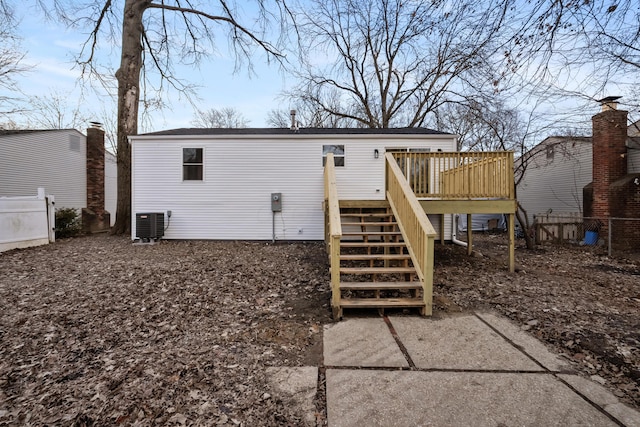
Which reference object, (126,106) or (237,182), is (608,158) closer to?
(237,182)

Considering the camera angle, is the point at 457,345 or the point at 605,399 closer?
the point at 605,399

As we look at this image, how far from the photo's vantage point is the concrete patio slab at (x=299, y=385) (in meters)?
2.24

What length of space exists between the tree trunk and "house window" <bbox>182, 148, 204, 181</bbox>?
291 centimetres

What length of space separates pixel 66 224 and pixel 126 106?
4.40 m

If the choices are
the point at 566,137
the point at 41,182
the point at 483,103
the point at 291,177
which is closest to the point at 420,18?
the point at 291,177

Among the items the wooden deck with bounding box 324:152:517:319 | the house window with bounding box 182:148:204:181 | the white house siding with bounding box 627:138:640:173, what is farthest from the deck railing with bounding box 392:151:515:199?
the white house siding with bounding box 627:138:640:173

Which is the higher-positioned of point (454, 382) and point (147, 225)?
point (147, 225)

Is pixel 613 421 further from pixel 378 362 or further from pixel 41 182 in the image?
pixel 41 182

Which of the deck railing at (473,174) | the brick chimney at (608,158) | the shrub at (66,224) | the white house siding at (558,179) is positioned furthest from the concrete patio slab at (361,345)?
the white house siding at (558,179)

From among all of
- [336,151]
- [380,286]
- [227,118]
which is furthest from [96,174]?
[380,286]

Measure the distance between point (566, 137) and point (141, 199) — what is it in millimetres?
13751

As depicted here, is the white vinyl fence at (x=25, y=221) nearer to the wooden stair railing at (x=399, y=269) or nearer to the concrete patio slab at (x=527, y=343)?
the wooden stair railing at (x=399, y=269)

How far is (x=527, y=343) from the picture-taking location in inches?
129

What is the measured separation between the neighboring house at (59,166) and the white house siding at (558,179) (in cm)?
1986
